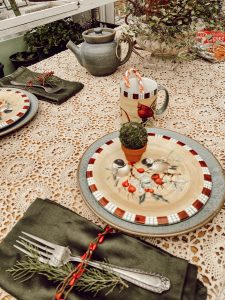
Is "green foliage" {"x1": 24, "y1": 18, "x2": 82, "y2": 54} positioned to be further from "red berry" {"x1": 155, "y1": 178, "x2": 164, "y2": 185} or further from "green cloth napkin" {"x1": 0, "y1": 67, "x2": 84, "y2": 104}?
"red berry" {"x1": 155, "y1": 178, "x2": 164, "y2": 185}

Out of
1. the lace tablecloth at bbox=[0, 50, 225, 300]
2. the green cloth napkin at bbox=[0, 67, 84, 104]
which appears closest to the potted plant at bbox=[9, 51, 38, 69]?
the lace tablecloth at bbox=[0, 50, 225, 300]

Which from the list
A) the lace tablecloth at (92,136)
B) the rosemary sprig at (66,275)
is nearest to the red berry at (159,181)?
the lace tablecloth at (92,136)

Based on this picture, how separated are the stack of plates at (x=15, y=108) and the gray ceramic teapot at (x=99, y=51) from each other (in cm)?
27

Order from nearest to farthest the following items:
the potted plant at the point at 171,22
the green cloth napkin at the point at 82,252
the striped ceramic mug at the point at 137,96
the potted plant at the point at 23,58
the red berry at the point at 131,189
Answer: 1. the green cloth napkin at the point at 82,252
2. the red berry at the point at 131,189
3. the striped ceramic mug at the point at 137,96
4. the potted plant at the point at 171,22
5. the potted plant at the point at 23,58

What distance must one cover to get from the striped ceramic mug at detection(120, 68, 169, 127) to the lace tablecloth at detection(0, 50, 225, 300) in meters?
0.11

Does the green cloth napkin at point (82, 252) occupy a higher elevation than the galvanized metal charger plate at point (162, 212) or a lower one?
lower

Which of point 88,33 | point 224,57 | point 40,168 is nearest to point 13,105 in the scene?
point 40,168

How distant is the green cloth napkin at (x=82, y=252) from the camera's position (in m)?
0.45

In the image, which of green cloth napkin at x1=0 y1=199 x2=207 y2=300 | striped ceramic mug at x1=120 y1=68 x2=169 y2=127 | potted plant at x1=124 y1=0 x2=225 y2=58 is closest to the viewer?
green cloth napkin at x1=0 y1=199 x2=207 y2=300

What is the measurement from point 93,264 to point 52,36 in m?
2.33

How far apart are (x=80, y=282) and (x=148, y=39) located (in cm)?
92

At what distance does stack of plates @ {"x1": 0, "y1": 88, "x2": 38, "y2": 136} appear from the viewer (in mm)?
844

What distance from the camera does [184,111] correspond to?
3.15 ft

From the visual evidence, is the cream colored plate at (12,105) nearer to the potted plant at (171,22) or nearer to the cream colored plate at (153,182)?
the cream colored plate at (153,182)
